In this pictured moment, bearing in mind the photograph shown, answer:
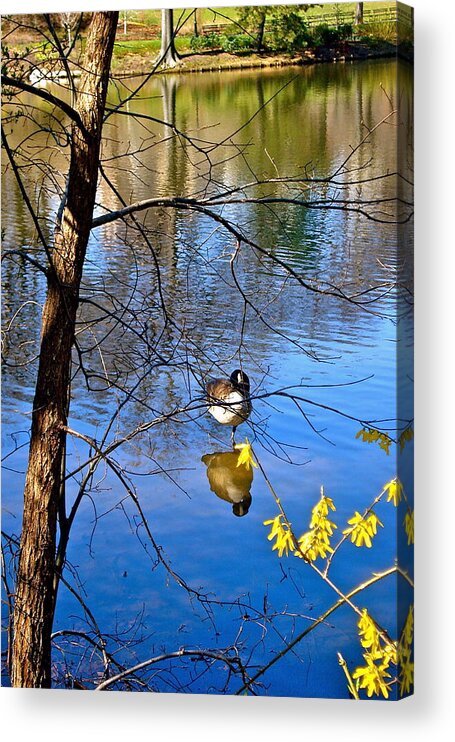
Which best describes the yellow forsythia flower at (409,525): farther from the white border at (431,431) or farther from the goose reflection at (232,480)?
the goose reflection at (232,480)

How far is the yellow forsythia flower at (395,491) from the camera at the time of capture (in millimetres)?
3223

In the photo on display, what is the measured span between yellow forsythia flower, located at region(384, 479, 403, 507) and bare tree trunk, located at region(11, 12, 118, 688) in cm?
97

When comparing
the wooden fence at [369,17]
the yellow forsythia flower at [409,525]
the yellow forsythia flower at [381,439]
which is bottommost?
the yellow forsythia flower at [409,525]

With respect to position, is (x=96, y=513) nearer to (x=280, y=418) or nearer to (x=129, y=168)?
(x=280, y=418)

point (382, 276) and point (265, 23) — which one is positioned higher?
point (265, 23)

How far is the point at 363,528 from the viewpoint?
10.7 ft

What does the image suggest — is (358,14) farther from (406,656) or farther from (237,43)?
(406,656)

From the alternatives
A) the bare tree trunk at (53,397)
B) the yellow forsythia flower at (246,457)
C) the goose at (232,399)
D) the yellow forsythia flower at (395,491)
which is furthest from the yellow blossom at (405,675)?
the bare tree trunk at (53,397)

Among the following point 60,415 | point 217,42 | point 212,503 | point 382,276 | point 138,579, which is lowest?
point 138,579

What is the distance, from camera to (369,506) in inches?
129

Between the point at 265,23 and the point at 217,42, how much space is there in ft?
0.54

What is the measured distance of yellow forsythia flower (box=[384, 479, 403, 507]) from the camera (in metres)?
3.22

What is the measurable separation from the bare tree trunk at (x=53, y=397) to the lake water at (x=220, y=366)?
0.17 feet

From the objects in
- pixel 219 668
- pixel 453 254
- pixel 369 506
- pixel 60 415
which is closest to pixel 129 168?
pixel 60 415
